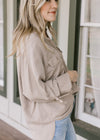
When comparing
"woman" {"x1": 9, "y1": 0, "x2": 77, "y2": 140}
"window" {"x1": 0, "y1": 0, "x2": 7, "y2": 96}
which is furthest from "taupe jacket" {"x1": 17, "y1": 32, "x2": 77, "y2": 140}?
"window" {"x1": 0, "y1": 0, "x2": 7, "y2": 96}

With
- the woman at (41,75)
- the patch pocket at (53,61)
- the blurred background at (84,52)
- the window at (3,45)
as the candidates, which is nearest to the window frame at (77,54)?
the blurred background at (84,52)

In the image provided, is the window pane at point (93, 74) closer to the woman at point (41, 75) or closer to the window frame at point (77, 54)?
the window frame at point (77, 54)

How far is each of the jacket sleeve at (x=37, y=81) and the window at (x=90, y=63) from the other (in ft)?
3.57

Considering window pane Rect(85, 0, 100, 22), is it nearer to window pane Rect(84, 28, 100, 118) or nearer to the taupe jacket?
window pane Rect(84, 28, 100, 118)

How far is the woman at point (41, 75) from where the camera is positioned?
4.74 ft

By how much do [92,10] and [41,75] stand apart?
1326 millimetres

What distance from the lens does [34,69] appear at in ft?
4.69

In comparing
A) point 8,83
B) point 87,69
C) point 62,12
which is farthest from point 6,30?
point 87,69

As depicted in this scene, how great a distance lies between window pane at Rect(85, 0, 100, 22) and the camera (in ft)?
7.90

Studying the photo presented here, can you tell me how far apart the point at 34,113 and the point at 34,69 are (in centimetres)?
35

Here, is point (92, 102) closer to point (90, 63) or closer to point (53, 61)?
point (90, 63)

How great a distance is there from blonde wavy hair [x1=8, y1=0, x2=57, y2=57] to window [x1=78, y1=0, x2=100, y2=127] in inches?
44.3

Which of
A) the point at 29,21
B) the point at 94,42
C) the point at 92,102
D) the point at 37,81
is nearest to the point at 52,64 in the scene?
the point at 37,81

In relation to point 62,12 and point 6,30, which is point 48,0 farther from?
point 6,30
